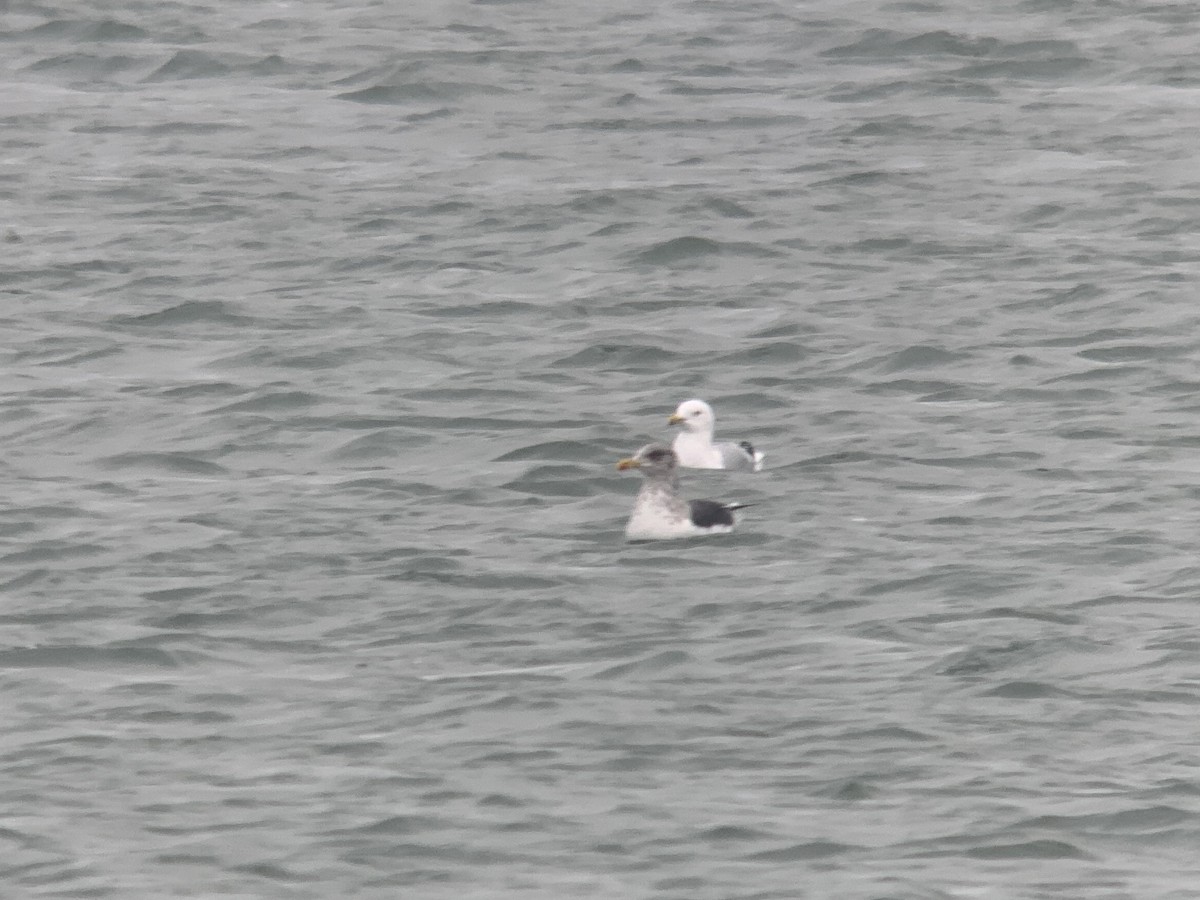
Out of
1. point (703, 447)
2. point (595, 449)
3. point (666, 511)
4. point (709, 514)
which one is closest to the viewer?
point (666, 511)

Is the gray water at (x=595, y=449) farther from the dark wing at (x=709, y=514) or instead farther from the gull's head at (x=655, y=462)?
the gull's head at (x=655, y=462)

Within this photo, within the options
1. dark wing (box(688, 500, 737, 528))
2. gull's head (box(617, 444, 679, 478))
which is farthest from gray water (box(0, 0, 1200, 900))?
gull's head (box(617, 444, 679, 478))

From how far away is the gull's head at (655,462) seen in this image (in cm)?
1741

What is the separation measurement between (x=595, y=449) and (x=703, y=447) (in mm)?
→ 756

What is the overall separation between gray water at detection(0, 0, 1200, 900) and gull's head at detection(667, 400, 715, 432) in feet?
1.58

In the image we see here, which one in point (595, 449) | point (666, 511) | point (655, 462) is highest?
point (655, 462)

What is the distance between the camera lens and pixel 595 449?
1917 cm

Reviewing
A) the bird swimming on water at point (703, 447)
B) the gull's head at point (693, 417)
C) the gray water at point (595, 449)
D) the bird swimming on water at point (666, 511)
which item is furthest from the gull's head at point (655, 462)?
the gull's head at point (693, 417)

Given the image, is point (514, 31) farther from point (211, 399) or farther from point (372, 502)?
point (372, 502)

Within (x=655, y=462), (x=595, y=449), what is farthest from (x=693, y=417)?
(x=655, y=462)

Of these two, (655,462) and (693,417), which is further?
(693,417)

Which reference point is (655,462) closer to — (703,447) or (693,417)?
(703,447)

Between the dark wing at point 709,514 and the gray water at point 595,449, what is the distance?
203 mm

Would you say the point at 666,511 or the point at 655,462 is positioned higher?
the point at 655,462
